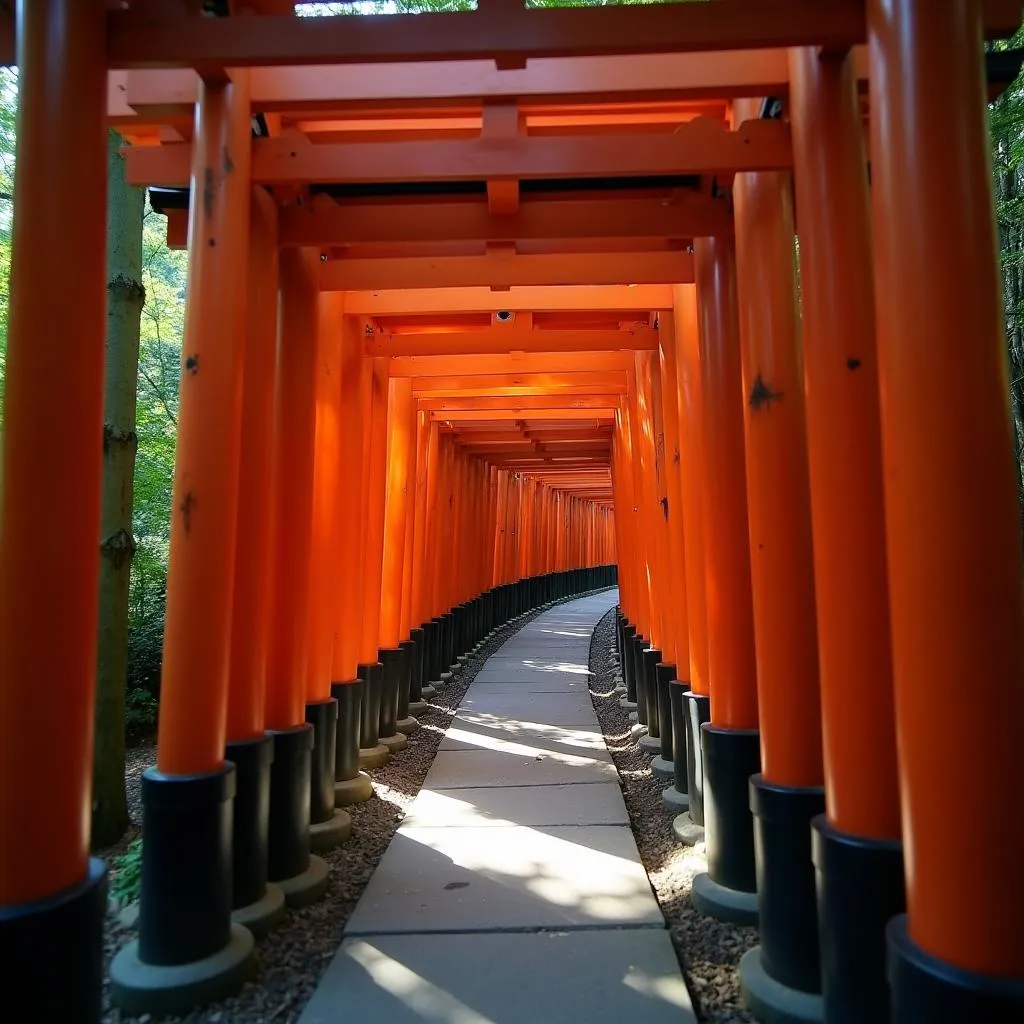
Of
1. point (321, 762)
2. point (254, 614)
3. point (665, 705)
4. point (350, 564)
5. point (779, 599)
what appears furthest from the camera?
point (665, 705)

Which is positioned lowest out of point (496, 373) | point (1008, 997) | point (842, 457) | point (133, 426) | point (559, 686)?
point (559, 686)

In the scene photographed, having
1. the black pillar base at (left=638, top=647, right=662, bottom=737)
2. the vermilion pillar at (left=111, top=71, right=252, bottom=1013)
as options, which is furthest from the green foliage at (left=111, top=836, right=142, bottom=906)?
the black pillar base at (left=638, top=647, right=662, bottom=737)

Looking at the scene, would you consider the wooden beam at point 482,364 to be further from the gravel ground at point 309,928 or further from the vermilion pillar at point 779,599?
the vermilion pillar at point 779,599

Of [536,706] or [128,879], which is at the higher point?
[128,879]

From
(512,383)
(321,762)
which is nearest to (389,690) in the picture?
(321,762)

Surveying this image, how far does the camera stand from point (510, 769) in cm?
558

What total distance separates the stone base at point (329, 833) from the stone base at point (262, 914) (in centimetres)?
77

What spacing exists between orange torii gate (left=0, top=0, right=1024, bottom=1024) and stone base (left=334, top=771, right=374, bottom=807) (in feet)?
0.83

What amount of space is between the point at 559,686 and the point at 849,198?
24.5ft

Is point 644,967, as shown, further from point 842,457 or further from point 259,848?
point 842,457

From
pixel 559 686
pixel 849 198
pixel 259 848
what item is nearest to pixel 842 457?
pixel 849 198

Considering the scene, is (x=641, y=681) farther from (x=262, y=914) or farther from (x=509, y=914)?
(x=262, y=914)

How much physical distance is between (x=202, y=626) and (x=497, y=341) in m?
3.42

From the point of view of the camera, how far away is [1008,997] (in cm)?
152
